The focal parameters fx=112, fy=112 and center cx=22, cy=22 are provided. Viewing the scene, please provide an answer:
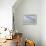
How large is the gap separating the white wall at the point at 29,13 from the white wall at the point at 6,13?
137 cm

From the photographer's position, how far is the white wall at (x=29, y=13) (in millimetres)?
5449

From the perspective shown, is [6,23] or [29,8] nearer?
[6,23]

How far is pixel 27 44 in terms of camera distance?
4.02 m

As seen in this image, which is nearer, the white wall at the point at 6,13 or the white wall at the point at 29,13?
the white wall at the point at 6,13

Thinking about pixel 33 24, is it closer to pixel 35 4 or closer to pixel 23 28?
pixel 23 28

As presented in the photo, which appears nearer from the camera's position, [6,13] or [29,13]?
[6,13]

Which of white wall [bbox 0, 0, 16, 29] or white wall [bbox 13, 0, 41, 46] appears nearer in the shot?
white wall [bbox 0, 0, 16, 29]

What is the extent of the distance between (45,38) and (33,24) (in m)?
1.06

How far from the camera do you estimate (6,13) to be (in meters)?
4.11

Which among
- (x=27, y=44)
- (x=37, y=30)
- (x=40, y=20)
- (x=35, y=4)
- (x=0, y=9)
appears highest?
(x=35, y=4)

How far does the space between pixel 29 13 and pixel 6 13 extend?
1.64 meters

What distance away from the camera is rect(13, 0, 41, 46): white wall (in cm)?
545

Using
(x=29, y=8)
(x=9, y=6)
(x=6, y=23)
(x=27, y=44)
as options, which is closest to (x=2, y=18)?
(x=6, y=23)

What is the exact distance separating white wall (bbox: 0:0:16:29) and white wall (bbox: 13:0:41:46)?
1.37m
